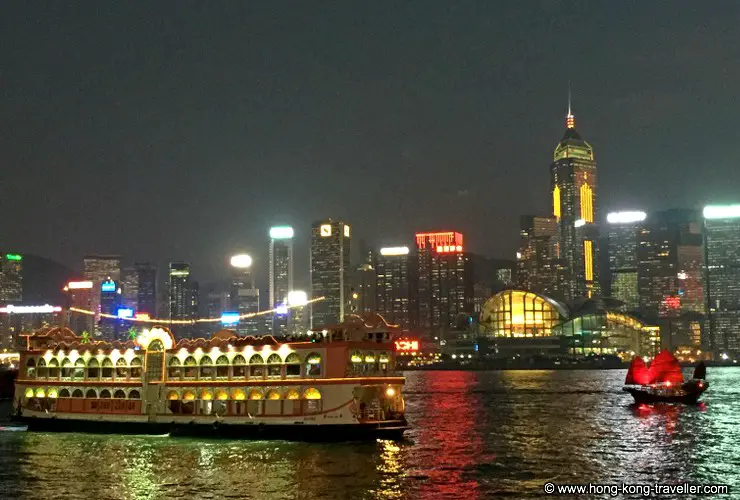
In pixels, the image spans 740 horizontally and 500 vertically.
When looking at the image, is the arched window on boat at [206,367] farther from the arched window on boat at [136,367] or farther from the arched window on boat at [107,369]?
the arched window on boat at [107,369]

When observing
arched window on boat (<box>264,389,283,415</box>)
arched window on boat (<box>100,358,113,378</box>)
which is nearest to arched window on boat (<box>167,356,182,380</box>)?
arched window on boat (<box>100,358,113,378</box>)

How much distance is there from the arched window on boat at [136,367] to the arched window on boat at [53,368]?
714 cm

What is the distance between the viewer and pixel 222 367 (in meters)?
55.2

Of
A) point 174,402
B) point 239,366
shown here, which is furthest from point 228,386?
point 174,402

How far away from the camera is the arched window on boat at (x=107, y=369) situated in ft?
194

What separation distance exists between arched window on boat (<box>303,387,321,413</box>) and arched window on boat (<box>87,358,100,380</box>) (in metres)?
16.9

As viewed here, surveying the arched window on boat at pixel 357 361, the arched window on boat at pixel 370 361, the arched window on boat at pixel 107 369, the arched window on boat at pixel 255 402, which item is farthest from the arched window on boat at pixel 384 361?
the arched window on boat at pixel 107 369

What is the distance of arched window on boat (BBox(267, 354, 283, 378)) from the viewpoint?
53.1m

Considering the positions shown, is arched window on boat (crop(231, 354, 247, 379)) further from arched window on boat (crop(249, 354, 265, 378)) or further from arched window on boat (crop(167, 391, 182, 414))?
arched window on boat (crop(167, 391, 182, 414))

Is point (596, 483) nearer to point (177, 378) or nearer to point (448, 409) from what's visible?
point (177, 378)

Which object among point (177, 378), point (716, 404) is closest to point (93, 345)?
point (177, 378)

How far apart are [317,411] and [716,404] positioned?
59840 millimetres

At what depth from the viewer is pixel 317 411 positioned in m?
51.4

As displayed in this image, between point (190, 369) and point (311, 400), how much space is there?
9514 millimetres
